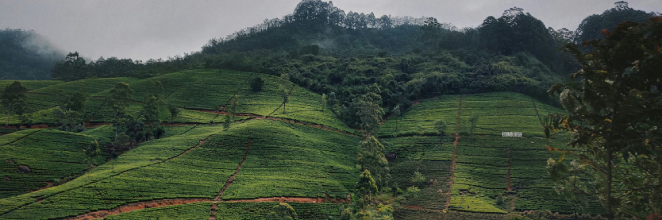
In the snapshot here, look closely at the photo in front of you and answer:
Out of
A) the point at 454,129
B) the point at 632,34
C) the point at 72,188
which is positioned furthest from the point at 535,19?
the point at 72,188

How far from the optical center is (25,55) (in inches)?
5399

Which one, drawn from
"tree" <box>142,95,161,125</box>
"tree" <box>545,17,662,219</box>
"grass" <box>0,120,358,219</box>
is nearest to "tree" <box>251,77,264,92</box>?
"grass" <box>0,120,358,219</box>

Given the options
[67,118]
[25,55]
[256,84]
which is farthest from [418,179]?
[25,55]

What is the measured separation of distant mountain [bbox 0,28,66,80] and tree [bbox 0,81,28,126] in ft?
269

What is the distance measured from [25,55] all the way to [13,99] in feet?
337

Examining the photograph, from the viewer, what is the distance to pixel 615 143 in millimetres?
15531

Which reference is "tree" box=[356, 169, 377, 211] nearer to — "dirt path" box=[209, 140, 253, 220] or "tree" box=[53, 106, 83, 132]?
"dirt path" box=[209, 140, 253, 220]

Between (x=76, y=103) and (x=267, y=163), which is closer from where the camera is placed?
(x=267, y=163)

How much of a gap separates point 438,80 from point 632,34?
74.6 metres

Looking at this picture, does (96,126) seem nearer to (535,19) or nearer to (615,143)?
(615,143)

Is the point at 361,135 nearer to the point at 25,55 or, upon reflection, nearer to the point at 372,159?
the point at 372,159

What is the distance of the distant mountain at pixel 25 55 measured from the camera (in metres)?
127

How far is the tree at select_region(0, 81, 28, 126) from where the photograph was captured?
185 feet

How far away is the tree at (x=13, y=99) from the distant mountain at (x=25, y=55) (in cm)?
8200
